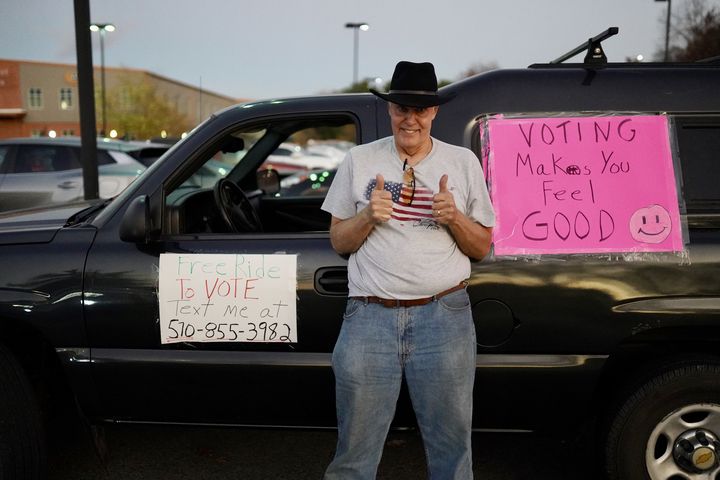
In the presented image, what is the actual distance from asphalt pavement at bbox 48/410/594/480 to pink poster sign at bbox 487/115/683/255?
1100mm

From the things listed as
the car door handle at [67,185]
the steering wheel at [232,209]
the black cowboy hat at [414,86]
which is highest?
the car door handle at [67,185]

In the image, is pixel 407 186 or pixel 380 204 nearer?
pixel 380 204

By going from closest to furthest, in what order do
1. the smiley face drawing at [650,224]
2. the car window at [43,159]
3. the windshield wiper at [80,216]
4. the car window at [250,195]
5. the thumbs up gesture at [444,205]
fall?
the thumbs up gesture at [444,205]
the smiley face drawing at [650,224]
the car window at [250,195]
the windshield wiper at [80,216]
the car window at [43,159]

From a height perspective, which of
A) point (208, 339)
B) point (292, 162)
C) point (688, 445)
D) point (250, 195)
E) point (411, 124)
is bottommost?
point (688, 445)

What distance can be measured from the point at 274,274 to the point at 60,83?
172 ft

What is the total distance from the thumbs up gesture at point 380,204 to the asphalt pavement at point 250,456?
1505 millimetres

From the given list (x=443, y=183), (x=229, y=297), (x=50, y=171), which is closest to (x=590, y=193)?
(x=443, y=183)

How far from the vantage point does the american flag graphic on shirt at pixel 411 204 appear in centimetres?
231

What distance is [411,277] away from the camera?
232 cm

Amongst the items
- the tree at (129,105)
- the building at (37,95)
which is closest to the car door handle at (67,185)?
the tree at (129,105)

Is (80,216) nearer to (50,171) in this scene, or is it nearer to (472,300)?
(472,300)

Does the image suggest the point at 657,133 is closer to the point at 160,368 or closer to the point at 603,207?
the point at 603,207

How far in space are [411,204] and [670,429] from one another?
1410 millimetres

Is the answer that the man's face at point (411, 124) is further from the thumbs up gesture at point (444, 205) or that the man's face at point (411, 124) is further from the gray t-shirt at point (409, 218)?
the thumbs up gesture at point (444, 205)
